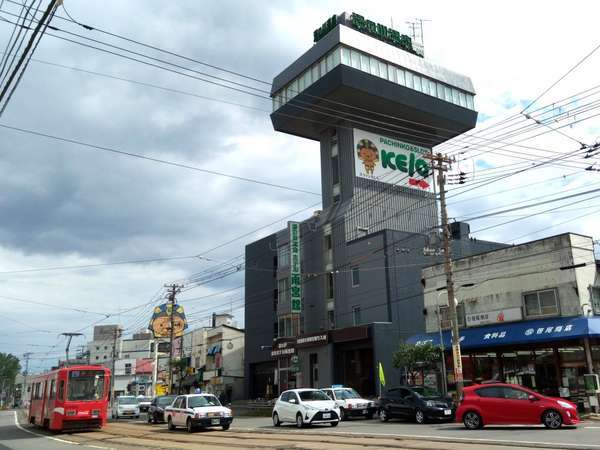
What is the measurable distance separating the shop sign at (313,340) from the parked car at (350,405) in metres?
14.4

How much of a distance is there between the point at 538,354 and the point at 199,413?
16342 mm

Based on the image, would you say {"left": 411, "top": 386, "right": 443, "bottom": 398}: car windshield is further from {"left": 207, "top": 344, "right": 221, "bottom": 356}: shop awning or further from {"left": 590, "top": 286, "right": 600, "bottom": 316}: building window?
{"left": 207, "top": 344, "right": 221, "bottom": 356}: shop awning

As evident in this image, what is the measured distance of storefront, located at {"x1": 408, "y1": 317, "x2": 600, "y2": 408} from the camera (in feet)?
80.2

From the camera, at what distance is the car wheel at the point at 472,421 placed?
60.4ft

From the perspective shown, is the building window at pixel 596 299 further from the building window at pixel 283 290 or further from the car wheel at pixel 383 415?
the building window at pixel 283 290

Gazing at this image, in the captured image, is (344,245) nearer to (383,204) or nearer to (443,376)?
(383,204)

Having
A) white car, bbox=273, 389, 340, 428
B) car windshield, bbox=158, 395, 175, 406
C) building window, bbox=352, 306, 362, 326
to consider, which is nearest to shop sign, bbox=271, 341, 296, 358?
building window, bbox=352, 306, 362, 326

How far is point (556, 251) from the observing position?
1048 inches

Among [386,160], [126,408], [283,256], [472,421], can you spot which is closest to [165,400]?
[126,408]

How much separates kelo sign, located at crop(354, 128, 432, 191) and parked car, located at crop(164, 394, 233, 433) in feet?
103

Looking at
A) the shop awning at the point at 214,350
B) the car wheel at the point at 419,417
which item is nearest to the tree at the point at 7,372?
the shop awning at the point at 214,350

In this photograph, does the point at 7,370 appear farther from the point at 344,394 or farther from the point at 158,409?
the point at 344,394

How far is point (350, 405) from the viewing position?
88.8ft

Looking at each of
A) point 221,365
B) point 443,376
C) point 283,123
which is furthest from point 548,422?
point 221,365
